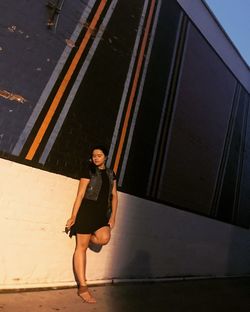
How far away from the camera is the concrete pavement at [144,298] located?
4855mm

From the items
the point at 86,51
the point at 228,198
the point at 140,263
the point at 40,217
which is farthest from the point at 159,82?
the point at 228,198

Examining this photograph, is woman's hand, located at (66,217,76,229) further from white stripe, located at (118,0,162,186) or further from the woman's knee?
white stripe, located at (118,0,162,186)

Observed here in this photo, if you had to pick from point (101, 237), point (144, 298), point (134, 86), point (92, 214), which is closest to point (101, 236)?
point (101, 237)

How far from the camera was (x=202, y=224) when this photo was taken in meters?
→ 9.95

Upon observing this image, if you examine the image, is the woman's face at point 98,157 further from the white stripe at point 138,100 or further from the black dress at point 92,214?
the white stripe at point 138,100

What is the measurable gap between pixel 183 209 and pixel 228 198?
285cm

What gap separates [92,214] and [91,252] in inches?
41.5

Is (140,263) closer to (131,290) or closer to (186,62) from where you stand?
(131,290)

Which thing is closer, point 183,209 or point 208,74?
point 183,209

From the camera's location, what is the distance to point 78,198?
559 centimetres

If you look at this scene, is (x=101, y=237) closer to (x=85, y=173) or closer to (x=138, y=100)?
(x=85, y=173)

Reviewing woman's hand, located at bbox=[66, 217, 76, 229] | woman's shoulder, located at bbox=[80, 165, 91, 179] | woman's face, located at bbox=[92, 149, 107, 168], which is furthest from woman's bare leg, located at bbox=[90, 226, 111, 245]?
woman's face, located at bbox=[92, 149, 107, 168]

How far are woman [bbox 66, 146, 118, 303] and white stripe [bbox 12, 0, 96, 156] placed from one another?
84cm

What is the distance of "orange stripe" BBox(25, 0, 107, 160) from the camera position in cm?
525
